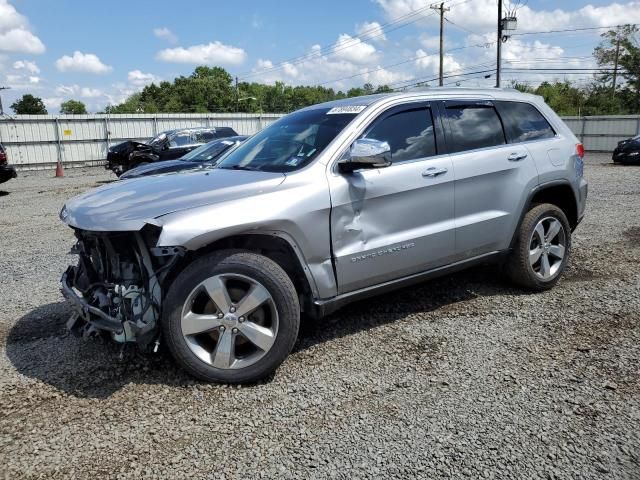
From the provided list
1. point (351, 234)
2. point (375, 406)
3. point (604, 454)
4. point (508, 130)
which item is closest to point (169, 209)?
point (351, 234)

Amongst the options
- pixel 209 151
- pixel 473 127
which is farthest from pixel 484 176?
pixel 209 151

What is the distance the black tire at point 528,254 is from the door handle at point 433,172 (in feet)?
3.50

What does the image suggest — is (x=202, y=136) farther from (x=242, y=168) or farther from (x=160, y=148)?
(x=242, y=168)

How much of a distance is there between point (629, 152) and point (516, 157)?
56.6 feet

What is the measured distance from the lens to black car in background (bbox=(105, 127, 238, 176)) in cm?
1569

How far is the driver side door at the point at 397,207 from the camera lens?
11.6 feet

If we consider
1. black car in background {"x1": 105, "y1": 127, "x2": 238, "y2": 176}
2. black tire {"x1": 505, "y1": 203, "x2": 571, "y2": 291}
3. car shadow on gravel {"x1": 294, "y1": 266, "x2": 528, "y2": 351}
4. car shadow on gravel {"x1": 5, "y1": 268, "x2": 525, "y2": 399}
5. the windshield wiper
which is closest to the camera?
car shadow on gravel {"x1": 5, "y1": 268, "x2": 525, "y2": 399}

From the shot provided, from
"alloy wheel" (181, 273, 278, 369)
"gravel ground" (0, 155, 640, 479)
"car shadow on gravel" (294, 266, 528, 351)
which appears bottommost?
"gravel ground" (0, 155, 640, 479)

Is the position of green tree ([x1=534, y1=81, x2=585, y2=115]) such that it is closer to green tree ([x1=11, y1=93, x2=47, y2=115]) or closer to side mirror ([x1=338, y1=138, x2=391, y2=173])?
side mirror ([x1=338, y1=138, x2=391, y2=173])

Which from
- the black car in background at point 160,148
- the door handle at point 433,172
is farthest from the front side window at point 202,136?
the door handle at point 433,172

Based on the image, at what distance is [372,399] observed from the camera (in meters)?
→ 3.05

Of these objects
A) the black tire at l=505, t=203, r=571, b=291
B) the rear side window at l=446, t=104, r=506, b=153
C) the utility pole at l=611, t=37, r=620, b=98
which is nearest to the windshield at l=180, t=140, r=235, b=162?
the rear side window at l=446, t=104, r=506, b=153

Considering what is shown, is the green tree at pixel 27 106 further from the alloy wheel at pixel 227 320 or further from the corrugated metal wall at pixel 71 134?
the alloy wheel at pixel 227 320

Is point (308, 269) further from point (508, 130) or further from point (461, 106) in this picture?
point (508, 130)
